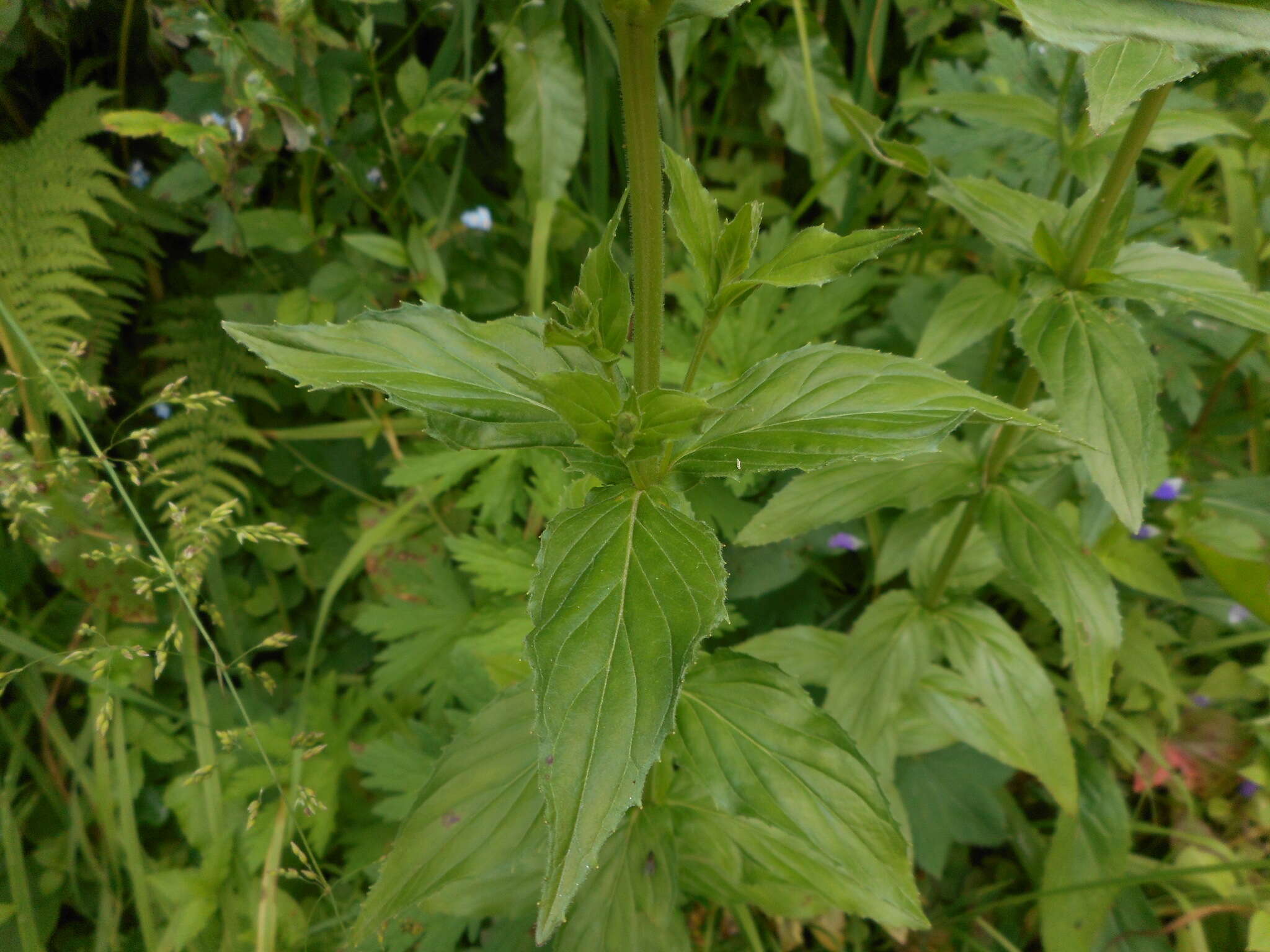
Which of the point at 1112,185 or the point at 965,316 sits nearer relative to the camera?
the point at 1112,185

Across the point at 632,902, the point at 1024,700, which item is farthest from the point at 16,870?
the point at 1024,700

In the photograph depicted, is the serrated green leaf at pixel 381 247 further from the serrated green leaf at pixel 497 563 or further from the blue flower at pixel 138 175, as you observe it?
the serrated green leaf at pixel 497 563

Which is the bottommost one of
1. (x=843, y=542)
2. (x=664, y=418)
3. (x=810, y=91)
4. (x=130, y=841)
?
(x=130, y=841)

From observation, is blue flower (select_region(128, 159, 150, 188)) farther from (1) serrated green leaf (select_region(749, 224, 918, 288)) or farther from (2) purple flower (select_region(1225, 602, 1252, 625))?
(2) purple flower (select_region(1225, 602, 1252, 625))

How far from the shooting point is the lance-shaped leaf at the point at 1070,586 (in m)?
1.21

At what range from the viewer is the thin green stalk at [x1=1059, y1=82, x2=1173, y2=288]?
96cm

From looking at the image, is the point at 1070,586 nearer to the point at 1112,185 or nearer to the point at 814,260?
the point at 1112,185

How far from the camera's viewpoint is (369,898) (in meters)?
0.93

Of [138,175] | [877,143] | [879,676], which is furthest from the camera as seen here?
[138,175]

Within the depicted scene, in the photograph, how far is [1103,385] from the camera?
1.06 meters

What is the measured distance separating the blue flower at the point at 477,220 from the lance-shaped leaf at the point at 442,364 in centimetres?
115

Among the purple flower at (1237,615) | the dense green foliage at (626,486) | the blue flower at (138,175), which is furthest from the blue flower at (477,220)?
the purple flower at (1237,615)

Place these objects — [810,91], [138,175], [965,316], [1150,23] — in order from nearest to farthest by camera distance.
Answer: [1150,23], [965,316], [138,175], [810,91]

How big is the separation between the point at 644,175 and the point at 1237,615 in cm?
194
